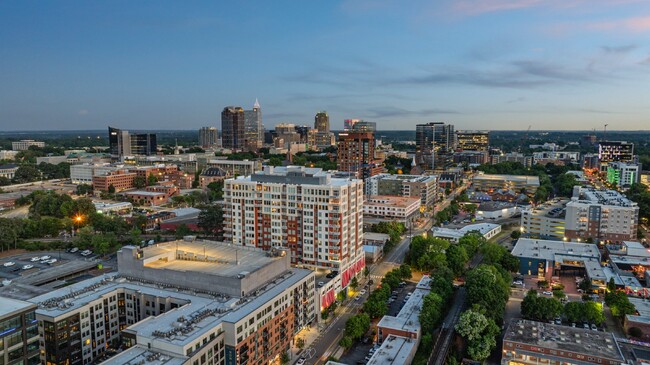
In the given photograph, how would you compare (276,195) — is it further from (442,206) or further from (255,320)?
(442,206)

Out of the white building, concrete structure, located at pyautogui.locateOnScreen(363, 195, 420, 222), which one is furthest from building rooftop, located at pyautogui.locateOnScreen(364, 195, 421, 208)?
the white building

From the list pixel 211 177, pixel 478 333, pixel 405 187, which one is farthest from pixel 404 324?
pixel 211 177

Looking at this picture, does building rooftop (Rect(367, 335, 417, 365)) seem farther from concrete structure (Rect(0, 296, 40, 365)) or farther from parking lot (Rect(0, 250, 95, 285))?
parking lot (Rect(0, 250, 95, 285))

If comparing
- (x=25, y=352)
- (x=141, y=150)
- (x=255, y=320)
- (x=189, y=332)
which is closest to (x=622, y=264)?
(x=255, y=320)

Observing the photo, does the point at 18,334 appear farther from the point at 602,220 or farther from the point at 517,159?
the point at 517,159

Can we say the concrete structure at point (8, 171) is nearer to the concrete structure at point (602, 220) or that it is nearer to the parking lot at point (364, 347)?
the parking lot at point (364, 347)

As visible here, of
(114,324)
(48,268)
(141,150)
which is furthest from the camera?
(141,150)
